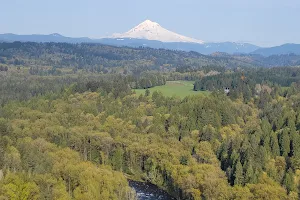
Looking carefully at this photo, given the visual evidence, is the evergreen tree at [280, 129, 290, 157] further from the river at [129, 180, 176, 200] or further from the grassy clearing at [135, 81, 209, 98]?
the grassy clearing at [135, 81, 209, 98]

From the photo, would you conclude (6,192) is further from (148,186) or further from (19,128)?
(19,128)

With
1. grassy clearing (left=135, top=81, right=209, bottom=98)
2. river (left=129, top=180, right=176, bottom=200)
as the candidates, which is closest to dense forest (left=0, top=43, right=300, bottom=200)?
river (left=129, top=180, right=176, bottom=200)

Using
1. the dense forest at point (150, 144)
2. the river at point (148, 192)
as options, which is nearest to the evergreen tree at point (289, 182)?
the dense forest at point (150, 144)

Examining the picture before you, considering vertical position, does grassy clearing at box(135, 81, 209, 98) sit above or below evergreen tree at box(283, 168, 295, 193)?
above

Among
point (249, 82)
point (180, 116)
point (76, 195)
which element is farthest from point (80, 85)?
point (76, 195)

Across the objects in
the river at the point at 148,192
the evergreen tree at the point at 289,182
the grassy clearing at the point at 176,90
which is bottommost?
the river at the point at 148,192

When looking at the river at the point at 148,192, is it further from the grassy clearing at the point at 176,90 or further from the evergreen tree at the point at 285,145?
the grassy clearing at the point at 176,90
